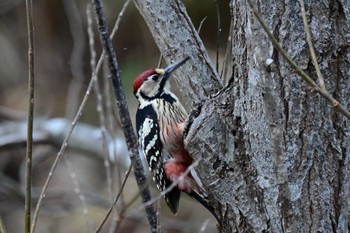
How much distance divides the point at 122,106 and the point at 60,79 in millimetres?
5150

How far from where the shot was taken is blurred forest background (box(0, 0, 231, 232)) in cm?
545

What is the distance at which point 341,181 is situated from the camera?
6.77 feet

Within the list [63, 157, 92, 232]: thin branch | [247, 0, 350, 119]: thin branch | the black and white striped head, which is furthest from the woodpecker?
[247, 0, 350, 119]: thin branch

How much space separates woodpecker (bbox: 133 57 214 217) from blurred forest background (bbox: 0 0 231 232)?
1.80 meters

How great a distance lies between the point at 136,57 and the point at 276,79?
3693 millimetres

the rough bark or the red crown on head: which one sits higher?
the rough bark

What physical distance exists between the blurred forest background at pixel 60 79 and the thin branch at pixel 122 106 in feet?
11.3

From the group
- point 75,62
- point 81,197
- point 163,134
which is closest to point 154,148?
point 163,134

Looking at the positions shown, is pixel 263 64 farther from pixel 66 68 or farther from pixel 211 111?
pixel 66 68

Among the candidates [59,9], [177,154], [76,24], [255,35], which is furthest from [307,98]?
[59,9]

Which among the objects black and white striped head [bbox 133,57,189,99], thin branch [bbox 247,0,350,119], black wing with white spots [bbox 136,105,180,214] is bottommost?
black wing with white spots [bbox 136,105,180,214]

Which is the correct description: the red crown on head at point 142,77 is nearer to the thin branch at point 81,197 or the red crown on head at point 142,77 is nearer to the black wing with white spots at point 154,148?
the black wing with white spots at point 154,148

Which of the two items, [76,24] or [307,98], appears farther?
[76,24]

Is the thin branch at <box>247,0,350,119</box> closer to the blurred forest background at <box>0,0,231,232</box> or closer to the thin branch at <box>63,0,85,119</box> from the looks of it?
the thin branch at <box>63,0,85,119</box>
